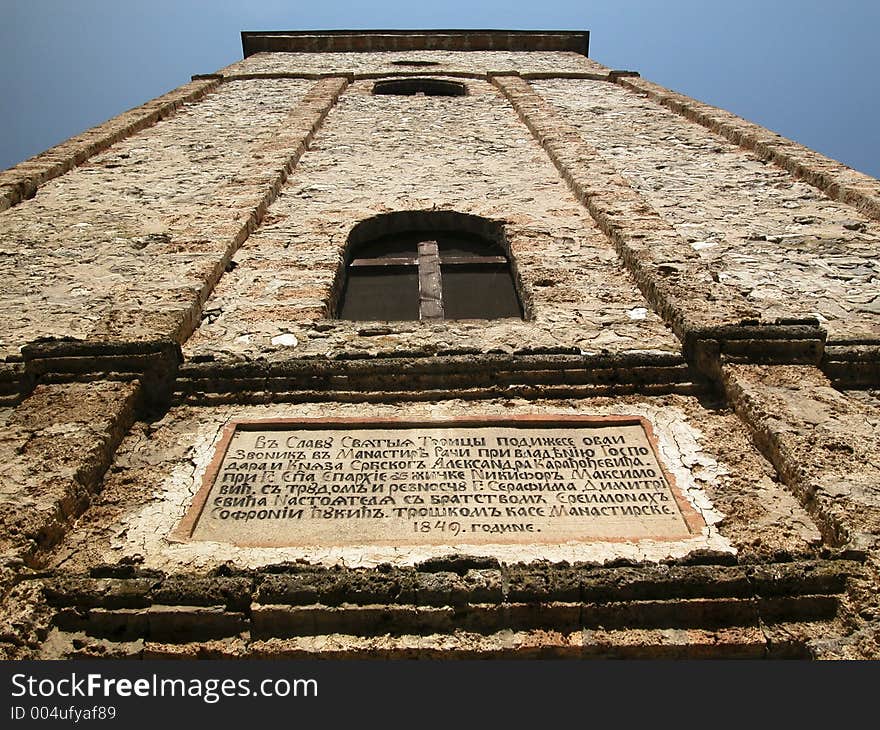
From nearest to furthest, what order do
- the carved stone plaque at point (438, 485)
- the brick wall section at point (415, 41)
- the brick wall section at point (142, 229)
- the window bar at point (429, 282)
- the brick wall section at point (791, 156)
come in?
the carved stone plaque at point (438, 485) < the brick wall section at point (142, 229) < the window bar at point (429, 282) < the brick wall section at point (791, 156) < the brick wall section at point (415, 41)

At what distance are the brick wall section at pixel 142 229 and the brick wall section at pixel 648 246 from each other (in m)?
3.12

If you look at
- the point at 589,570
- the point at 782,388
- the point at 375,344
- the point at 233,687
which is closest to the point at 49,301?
the point at 375,344

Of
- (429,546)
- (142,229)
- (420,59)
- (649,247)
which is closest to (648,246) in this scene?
(649,247)

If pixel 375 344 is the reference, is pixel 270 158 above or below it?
above

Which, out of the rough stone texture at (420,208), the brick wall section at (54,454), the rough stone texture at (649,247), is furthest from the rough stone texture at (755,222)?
the brick wall section at (54,454)

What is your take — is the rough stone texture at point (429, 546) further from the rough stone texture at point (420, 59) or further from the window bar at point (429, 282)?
the rough stone texture at point (420, 59)

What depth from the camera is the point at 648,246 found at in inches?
225

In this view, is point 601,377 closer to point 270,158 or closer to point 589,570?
point 589,570

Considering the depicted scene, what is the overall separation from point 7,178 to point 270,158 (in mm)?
2643

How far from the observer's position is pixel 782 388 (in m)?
4.09

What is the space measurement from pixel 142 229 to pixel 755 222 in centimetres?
559

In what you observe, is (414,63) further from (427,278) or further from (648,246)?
(648,246)

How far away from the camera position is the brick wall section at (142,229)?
16.2 ft

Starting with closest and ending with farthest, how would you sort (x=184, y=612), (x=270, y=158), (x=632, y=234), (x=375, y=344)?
(x=184, y=612) → (x=375, y=344) → (x=632, y=234) → (x=270, y=158)
